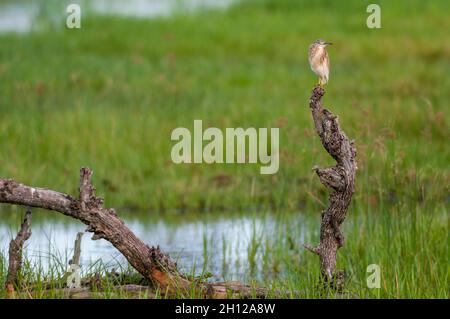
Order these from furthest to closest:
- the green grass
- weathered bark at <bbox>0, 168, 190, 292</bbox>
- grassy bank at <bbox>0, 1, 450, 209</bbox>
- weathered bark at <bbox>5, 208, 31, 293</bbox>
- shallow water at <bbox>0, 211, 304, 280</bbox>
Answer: grassy bank at <bbox>0, 1, 450, 209</bbox> → shallow water at <bbox>0, 211, 304, 280</bbox> → the green grass → weathered bark at <bbox>5, 208, 31, 293</bbox> → weathered bark at <bbox>0, 168, 190, 292</bbox>

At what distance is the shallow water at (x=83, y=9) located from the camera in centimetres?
1942

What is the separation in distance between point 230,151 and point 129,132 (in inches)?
63.4

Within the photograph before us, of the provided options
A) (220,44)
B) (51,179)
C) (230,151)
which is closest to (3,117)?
(51,179)

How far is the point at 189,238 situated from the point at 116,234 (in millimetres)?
3814

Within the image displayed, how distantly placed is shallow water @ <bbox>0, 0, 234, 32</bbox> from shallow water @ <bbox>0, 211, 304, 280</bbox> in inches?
356

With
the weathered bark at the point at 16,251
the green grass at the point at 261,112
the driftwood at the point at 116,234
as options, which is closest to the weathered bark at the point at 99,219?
the driftwood at the point at 116,234

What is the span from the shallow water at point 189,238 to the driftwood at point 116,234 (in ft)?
5.46

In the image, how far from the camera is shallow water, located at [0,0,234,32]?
63.7 feet

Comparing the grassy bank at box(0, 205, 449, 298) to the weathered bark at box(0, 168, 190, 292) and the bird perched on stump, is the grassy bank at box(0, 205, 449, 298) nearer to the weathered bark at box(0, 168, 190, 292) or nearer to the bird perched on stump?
the weathered bark at box(0, 168, 190, 292)

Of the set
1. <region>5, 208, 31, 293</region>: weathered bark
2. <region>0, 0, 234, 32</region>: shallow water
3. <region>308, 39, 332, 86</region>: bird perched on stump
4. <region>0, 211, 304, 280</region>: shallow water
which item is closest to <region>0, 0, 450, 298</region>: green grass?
<region>0, 211, 304, 280</region>: shallow water

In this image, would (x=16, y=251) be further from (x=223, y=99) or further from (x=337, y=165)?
(x=223, y=99)

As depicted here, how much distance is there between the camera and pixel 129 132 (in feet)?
42.4

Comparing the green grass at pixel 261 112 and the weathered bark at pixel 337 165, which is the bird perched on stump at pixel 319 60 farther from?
the green grass at pixel 261 112
